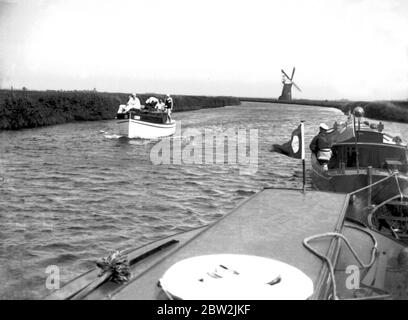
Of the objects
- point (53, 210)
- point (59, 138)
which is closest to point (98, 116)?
point (59, 138)

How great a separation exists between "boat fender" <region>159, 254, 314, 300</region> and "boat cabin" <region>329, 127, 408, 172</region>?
1067 cm

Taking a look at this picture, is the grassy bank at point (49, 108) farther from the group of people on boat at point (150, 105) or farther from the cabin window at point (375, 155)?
the cabin window at point (375, 155)

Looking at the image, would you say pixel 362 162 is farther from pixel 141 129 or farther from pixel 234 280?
pixel 141 129

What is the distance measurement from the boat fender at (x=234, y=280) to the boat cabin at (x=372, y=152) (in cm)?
1067

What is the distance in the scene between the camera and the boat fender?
3.27 m

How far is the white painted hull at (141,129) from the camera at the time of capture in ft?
106

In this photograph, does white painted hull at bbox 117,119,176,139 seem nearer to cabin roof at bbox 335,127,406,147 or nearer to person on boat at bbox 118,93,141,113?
person on boat at bbox 118,93,141,113

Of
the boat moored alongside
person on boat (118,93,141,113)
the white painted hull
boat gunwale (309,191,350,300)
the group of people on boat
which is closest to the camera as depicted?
boat gunwale (309,191,350,300)

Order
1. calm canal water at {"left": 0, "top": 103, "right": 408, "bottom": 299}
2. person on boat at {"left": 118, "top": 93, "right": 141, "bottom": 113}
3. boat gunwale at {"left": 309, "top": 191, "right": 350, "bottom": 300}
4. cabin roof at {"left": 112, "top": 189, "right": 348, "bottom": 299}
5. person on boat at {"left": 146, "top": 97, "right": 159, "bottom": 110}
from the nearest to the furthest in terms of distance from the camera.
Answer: boat gunwale at {"left": 309, "top": 191, "right": 350, "bottom": 300}
cabin roof at {"left": 112, "top": 189, "right": 348, "bottom": 299}
calm canal water at {"left": 0, "top": 103, "right": 408, "bottom": 299}
person on boat at {"left": 118, "top": 93, "right": 141, "bottom": 113}
person on boat at {"left": 146, "top": 97, "right": 159, "bottom": 110}

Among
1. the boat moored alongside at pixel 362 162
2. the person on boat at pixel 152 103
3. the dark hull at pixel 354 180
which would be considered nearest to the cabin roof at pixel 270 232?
the dark hull at pixel 354 180

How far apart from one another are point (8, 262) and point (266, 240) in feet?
21.7

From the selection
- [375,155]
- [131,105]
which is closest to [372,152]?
[375,155]

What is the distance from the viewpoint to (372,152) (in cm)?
1450

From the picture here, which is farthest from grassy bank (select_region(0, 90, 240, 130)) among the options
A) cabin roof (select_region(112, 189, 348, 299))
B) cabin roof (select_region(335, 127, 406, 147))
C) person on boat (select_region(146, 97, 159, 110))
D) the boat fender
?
the boat fender
